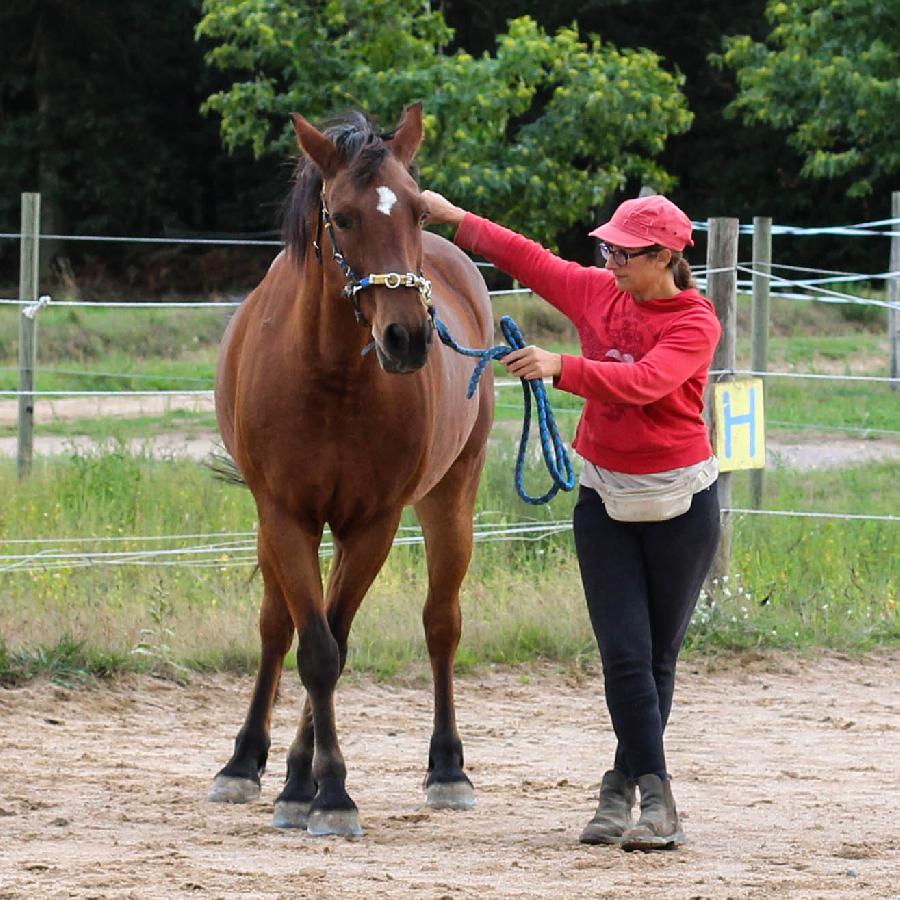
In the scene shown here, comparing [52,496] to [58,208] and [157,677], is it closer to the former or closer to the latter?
[157,677]

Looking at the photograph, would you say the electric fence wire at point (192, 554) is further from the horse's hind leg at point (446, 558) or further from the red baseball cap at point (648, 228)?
the red baseball cap at point (648, 228)

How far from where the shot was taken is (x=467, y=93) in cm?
1684

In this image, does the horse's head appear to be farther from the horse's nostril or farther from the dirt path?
the dirt path

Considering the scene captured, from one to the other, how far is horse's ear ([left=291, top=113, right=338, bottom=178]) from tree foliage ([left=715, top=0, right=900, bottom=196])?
14.4 metres

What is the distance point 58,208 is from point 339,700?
23871mm

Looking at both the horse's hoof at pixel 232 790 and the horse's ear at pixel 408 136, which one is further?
the horse's hoof at pixel 232 790

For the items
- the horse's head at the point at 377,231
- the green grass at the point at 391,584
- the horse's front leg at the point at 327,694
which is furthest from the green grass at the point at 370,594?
the horse's head at the point at 377,231

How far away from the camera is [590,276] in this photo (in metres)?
4.65

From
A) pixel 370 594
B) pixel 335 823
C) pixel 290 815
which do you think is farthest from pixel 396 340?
pixel 370 594

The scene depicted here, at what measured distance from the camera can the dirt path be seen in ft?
13.2

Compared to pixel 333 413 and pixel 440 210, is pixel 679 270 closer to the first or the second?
pixel 440 210

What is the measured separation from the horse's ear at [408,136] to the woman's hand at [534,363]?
2.63ft

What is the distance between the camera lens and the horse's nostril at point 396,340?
420 cm

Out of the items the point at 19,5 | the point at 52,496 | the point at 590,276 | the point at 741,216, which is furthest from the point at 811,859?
the point at 19,5
